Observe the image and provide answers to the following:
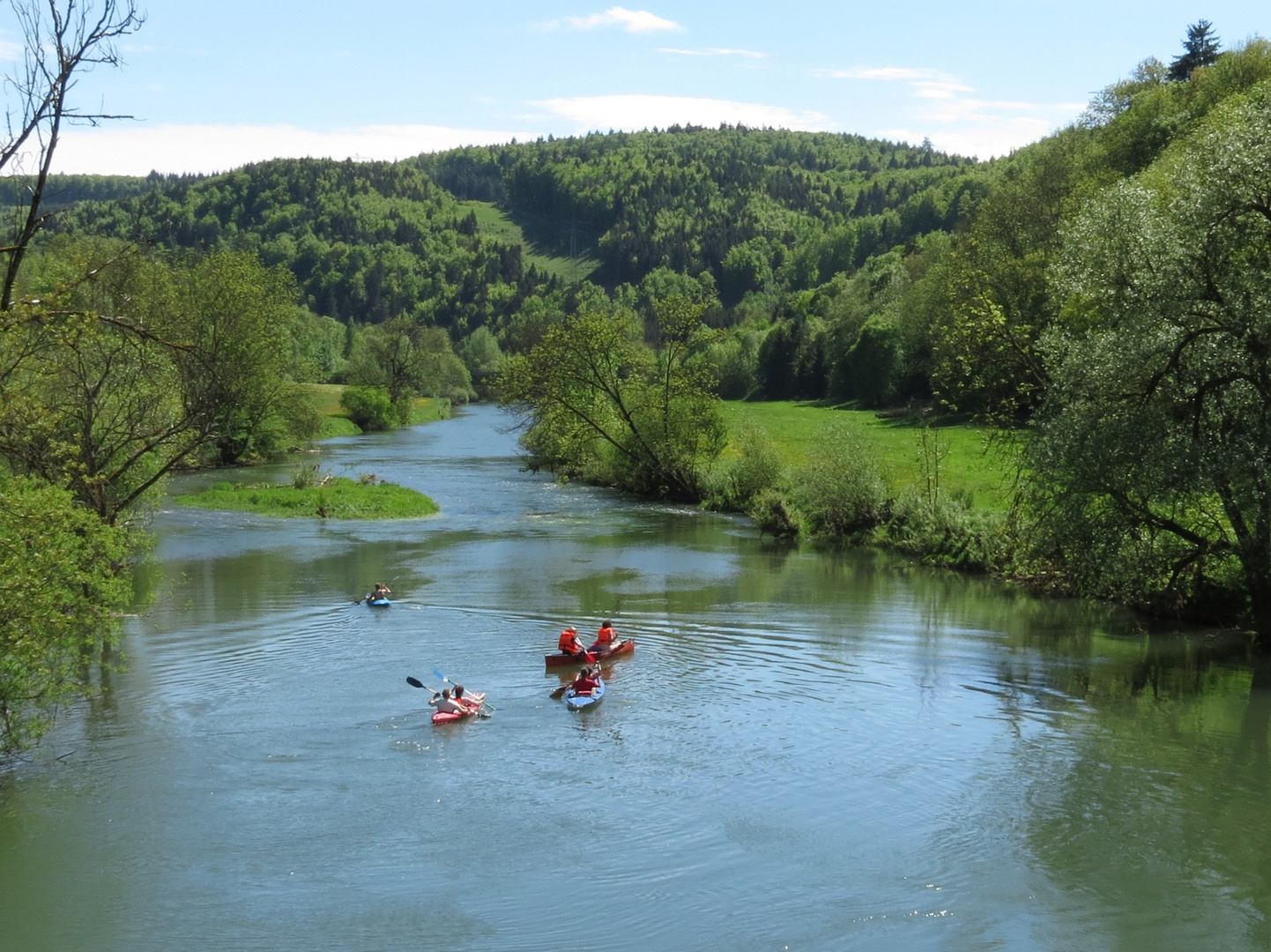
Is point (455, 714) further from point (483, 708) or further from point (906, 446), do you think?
point (906, 446)

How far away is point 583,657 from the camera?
25188 millimetres

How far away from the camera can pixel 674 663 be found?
26594 millimetres

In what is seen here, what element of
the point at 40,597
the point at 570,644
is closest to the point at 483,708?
the point at 570,644

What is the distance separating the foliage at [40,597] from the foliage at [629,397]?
40.8 metres

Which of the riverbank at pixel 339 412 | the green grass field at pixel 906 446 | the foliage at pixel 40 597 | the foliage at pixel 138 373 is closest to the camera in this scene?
the foliage at pixel 138 373

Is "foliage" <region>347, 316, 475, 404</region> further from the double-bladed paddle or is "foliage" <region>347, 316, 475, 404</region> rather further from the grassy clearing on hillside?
the double-bladed paddle

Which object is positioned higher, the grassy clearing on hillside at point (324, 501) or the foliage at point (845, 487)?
the foliage at point (845, 487)

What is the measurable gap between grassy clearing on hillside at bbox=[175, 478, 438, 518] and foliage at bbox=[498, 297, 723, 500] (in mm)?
9474

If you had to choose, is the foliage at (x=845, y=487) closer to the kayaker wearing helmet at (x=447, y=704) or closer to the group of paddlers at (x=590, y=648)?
the group of paddlers at (x=590, y=648)

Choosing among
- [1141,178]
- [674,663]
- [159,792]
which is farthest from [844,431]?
[159,792]

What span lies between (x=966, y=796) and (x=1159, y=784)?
11.0ft

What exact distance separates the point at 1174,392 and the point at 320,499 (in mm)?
37664

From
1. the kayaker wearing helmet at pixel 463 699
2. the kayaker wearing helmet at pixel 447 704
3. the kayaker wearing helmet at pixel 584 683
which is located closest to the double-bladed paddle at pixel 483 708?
the kayaker wearing helmet at pixel 463 699

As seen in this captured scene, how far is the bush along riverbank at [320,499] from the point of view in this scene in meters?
51.4
